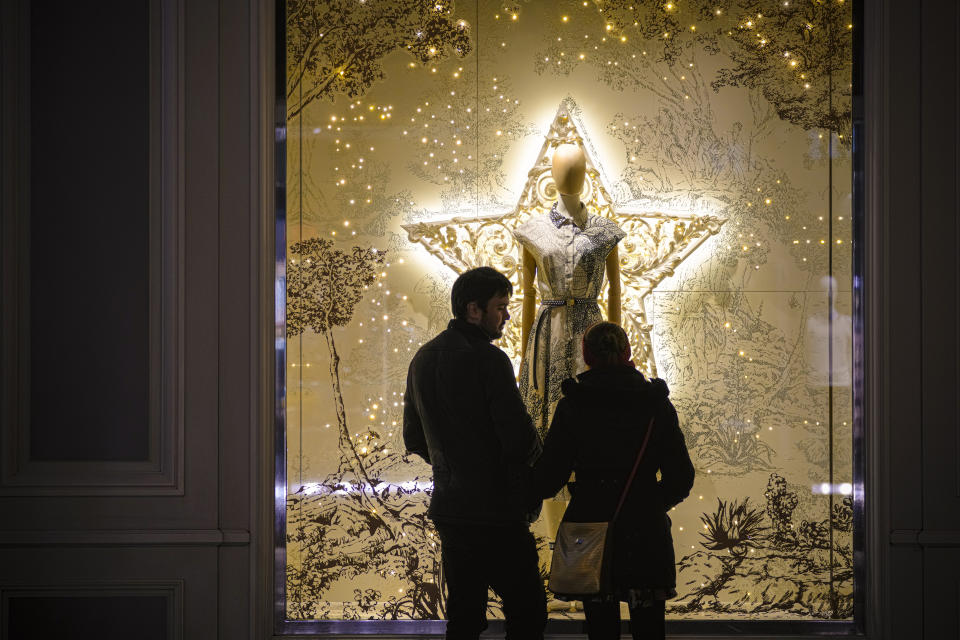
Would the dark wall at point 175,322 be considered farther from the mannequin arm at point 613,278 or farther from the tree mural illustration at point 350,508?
the mannequin arm at point 613,278

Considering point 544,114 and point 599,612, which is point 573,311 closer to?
point 544,114

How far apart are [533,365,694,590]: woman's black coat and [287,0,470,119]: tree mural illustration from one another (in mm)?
1654

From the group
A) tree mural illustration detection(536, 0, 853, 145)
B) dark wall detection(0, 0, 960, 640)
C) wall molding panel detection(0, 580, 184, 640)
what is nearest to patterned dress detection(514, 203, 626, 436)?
tree mural illustration detection(536, 0, 853, 145)

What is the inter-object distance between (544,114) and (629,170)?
398 mm

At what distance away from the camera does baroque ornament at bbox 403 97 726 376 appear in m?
3.19

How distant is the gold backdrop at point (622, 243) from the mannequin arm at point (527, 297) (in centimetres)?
21

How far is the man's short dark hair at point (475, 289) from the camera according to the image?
85.4 inches

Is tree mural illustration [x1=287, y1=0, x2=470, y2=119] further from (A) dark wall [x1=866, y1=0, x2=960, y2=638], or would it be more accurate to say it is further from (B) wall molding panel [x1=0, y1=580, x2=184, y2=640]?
(B) wall molding panel [x1=0, y1=580, x2=184, y2=640]

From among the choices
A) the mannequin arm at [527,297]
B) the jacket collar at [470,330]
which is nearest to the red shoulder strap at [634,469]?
the jacket collar at [470,330]

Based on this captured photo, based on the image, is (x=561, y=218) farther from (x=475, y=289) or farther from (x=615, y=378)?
(x=615, y=378)

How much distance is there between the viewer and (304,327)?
10.2 feet

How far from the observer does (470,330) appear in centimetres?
215

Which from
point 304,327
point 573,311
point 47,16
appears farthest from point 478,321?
Answer: point 47,16

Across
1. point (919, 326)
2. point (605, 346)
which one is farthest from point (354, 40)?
point (919, 326)
